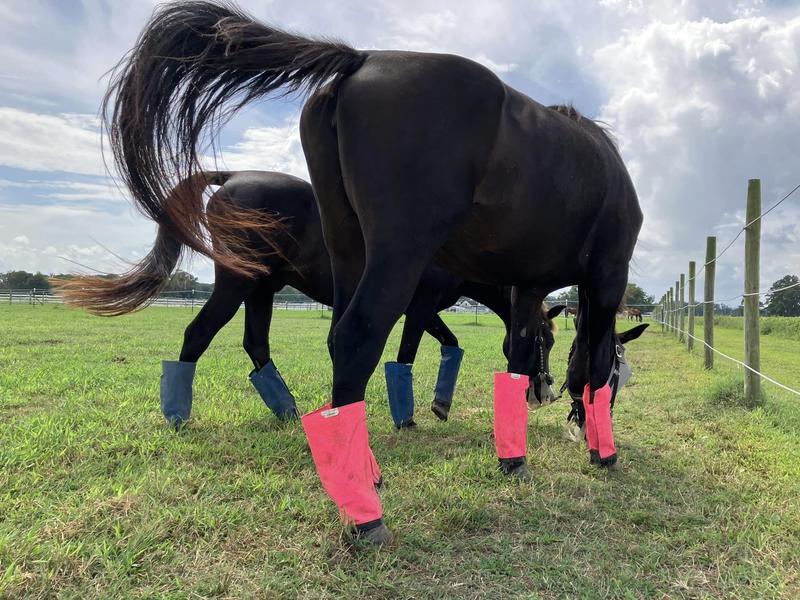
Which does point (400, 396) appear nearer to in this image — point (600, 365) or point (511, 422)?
point (511, 422)

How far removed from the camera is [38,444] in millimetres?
3125

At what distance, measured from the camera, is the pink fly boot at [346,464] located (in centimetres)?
209

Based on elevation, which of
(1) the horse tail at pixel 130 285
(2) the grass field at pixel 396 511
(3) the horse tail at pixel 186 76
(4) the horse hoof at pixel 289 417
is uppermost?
(3) the horse tail at pixel 186 76

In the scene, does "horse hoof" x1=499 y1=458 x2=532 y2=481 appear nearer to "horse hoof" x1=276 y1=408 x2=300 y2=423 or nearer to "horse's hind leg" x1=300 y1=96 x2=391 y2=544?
"horse's hind leg" x1=300 y1=96 x2=391 y2=544

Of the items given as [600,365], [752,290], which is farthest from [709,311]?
[600,365]

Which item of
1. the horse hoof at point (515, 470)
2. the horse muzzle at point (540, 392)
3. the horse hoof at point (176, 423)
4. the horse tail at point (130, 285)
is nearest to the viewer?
the horse hoof at point (515, 470)

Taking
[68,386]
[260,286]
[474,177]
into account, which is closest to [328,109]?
[474,177]

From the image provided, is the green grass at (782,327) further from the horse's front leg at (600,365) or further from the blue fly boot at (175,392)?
the blue fly boot at (175,392)

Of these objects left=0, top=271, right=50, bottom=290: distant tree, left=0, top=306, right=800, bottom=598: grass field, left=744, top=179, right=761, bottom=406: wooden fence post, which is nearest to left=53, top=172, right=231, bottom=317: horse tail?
left=0, top=306, right=800, bottom=598: grass field

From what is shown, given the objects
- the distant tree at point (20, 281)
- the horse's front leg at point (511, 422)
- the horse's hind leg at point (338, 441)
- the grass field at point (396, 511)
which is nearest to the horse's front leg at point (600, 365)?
the grass field at point (396, 511)

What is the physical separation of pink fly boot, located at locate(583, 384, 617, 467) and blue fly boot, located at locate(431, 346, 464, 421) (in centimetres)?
149

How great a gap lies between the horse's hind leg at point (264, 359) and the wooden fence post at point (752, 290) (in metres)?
4.53

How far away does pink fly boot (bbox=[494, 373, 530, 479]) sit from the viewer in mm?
3004

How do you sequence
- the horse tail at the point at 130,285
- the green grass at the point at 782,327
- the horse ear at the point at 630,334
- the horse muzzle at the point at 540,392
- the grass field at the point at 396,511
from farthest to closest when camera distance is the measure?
the green grass at the point at 782,327
the horse muzzle at the point at 540,392
the horse ear at the point at 630,334
the horse tail at the point at 130,285
the grass field at the point at 396,511
